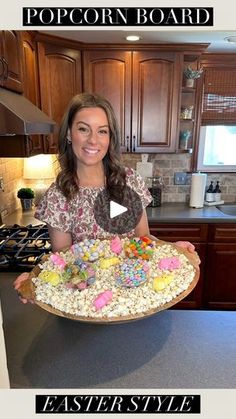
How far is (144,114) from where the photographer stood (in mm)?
2338

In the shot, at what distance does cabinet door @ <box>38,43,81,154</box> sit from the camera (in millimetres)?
2080

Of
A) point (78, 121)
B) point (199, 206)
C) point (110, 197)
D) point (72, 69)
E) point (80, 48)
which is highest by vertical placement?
point (80, 48)

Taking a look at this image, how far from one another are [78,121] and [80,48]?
1374mm

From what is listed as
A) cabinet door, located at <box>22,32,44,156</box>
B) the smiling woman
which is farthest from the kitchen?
the smiling woman

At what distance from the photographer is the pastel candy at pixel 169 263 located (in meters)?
0.94

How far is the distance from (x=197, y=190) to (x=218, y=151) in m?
0.53

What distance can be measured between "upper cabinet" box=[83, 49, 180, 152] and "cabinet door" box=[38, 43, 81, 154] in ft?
0.28

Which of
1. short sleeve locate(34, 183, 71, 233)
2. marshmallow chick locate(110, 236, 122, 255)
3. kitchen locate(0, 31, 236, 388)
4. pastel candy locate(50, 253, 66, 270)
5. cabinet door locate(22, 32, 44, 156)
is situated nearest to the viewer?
pastel candy locate(50, 253, 66, 270)

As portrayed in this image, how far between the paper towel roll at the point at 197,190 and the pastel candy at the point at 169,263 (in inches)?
63.6

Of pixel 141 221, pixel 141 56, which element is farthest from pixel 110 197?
pixel 141 56

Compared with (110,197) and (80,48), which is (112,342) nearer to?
(110,197)

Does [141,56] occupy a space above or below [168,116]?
above

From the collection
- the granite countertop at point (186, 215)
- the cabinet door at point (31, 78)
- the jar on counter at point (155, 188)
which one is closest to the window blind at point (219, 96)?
the jar on counter at point (155, 188)

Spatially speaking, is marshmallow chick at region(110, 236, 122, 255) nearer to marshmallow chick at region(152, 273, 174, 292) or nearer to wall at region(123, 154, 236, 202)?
marshmallow chick at region(152, 273, 174, 292)
